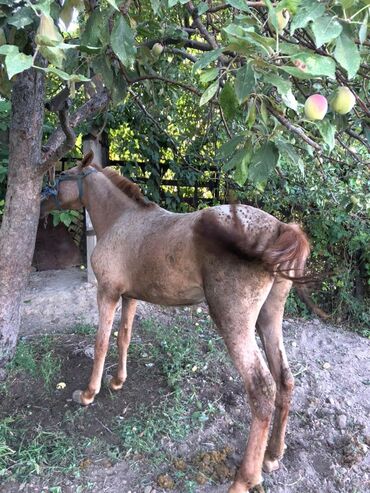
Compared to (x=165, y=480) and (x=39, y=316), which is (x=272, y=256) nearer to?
(x=165, y=480)

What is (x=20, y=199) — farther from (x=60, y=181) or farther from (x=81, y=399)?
(x=81, y=399)

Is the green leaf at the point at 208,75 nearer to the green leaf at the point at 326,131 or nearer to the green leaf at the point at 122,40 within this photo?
the green leaf at the point at 122,40

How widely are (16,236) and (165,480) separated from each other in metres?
A: 1.96

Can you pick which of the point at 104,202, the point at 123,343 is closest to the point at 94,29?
the point at 104,202

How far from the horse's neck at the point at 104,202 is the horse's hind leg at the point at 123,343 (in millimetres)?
603

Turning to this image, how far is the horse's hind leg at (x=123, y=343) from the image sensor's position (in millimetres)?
3049

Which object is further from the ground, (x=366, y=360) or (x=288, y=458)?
(x=288, y=458)

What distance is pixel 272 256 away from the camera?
6.68 ft

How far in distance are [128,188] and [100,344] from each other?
1.17 meters

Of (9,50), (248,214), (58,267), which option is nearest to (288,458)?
(248,214)

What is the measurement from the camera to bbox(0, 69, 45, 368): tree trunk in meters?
2.85

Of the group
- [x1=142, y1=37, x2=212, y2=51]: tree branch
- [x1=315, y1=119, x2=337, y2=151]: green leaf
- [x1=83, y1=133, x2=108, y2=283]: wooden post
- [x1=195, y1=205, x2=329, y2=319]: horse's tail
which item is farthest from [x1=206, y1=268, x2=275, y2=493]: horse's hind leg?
[x1=83, y1=133, x2=108, y2=283]: wooden post

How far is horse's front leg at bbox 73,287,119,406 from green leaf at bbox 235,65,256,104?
75.3 inches

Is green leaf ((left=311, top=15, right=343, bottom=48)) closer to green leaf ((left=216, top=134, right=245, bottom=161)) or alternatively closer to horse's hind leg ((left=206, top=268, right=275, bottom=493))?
green leaf ((left=216, top=134, right=245, bottom=161))
